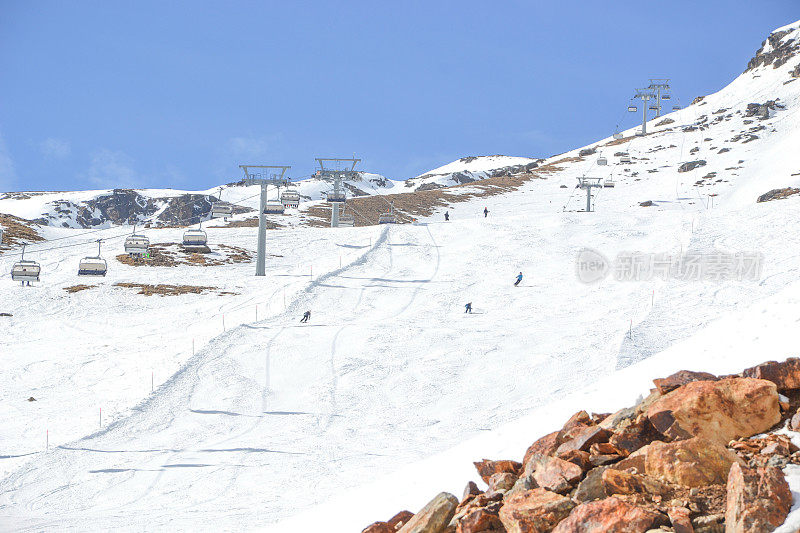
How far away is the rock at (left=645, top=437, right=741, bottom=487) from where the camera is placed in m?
5.75

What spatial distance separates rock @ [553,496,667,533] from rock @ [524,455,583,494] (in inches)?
25.0

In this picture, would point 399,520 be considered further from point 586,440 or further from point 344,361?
point 344,361

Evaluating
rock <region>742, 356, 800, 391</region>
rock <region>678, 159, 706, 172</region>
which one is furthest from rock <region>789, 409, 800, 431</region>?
rock <region>678, 159, 706, 172</region>

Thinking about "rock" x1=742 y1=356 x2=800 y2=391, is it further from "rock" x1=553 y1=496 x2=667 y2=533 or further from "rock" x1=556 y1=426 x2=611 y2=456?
"rock" x1=553 y1=496 x2=667 y2=533

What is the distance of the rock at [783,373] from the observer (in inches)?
279

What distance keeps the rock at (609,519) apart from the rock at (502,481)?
65.5 inches

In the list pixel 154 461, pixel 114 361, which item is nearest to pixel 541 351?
pixel 154 461

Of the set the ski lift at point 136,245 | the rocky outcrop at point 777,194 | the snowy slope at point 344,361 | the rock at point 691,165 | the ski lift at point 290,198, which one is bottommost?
the snowy slope at point 344,361

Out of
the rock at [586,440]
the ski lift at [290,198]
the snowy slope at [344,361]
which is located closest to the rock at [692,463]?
the rock at [586,440]

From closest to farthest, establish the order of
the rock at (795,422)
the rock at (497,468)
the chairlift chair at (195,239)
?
the rock at (795,422), the rock at (497,468), the chairlift chair at (195,239)

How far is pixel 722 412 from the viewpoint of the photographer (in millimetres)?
6785

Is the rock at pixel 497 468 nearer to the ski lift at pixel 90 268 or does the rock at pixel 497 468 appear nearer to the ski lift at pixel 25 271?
the ski lift at pixel 90 268

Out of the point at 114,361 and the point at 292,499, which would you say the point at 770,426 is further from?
the point at 114,361

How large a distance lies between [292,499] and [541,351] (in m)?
13.1
